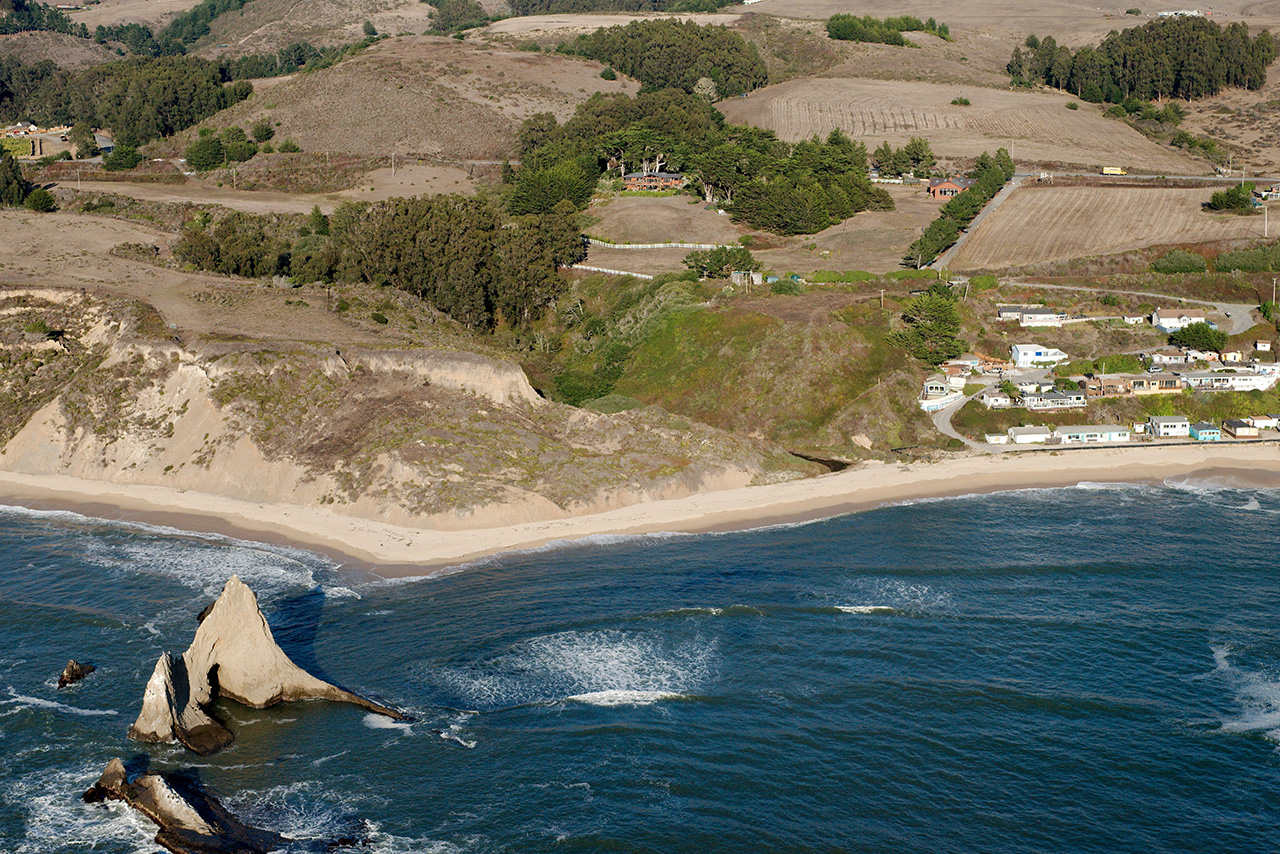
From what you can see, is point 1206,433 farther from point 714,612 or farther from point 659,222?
point 659,222

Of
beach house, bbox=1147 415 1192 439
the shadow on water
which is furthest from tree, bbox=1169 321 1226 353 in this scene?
the shadow on water

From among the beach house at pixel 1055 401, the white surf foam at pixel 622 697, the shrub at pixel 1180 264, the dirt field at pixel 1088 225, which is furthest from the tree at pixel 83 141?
the white surf foam at pixel 622 697

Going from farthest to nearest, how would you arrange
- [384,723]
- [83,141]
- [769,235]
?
[83,141] < [769,235] < [384,723]

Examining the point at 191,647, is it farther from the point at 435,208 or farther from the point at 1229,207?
the point at 1229,207

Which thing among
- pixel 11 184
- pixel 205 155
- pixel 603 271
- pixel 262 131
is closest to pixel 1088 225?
pixel 603 271

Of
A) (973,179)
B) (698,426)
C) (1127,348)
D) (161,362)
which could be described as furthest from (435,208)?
(973,179)

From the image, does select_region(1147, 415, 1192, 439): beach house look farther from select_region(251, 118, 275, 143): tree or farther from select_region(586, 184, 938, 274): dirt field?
select_region(251, 118, 275, 143): tree
